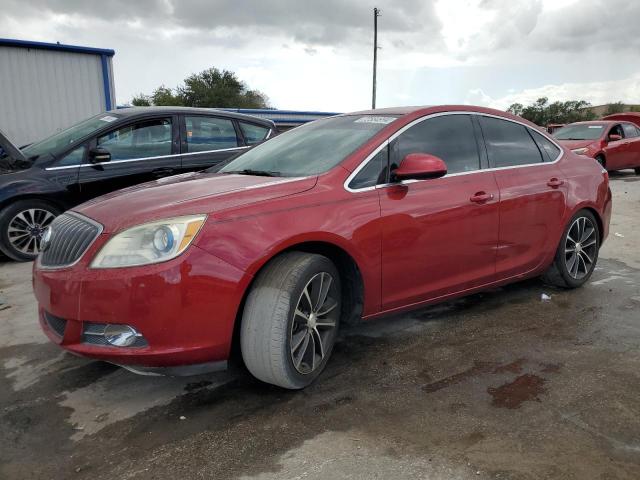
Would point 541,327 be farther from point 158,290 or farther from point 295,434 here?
point 158,290

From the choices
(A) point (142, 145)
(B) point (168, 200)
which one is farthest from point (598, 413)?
(A) point (142, 145)

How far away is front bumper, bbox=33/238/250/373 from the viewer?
97.4 inches

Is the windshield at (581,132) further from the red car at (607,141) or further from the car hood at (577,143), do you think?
the car hood at (577,143)

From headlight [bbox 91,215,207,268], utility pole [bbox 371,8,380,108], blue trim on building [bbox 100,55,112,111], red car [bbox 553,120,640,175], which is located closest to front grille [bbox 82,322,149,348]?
headlight [bbox 91,215,207,268]

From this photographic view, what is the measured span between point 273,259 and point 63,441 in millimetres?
1287

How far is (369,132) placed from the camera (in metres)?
3.42

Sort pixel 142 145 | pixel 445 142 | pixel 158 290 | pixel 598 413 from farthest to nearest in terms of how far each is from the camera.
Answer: pixel 142 145 < pixel 445 142 < pixel 598 413 < pixel 158 290

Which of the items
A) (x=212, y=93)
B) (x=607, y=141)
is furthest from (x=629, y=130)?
(x=212, y=93)

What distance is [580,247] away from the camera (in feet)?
15.1

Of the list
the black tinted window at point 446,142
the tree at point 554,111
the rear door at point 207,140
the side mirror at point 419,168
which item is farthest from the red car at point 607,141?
the tree at point 554,111

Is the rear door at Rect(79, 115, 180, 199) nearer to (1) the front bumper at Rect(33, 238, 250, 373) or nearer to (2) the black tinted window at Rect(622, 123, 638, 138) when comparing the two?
(1) the front bumper at Rect(33, 238, 250, 373)

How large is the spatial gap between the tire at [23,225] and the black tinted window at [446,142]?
4.22 meters

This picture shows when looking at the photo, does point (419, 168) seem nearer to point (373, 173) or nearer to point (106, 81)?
point (373, 173)

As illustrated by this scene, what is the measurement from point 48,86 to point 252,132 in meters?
7.05
